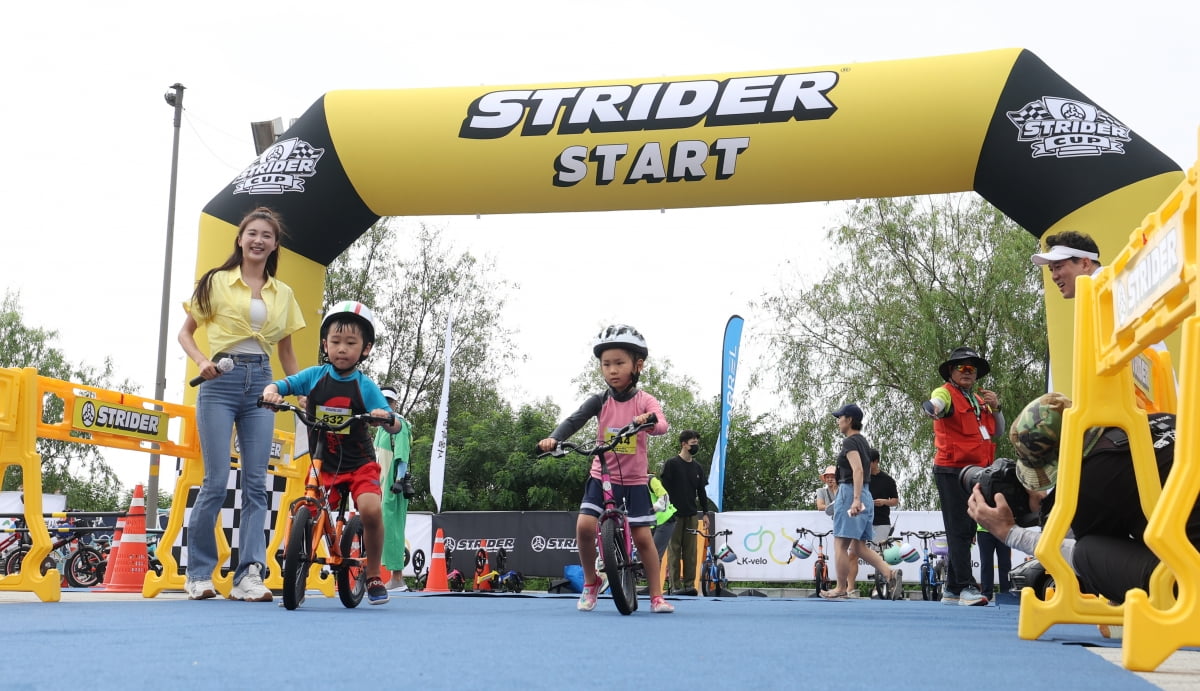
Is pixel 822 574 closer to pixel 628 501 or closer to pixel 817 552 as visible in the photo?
pixel 817 552

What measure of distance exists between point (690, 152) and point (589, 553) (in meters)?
3.82

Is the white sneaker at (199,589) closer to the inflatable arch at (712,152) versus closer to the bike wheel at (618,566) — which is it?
the bike wheel at (618,566)

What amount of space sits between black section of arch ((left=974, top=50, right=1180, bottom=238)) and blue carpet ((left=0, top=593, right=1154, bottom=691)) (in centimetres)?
→ 406

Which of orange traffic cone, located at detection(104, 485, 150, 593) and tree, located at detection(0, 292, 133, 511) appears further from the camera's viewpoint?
tree, located at detection(0, 292, 133, 511)

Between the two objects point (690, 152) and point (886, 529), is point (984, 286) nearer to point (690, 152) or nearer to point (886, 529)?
point (886, 529)

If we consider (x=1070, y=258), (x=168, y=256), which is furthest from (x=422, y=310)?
(x=1070, y=258)

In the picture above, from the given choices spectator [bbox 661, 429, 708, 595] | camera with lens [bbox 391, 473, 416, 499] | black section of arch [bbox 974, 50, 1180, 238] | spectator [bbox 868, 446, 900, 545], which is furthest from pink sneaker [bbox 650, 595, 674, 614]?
spectator [bbox 868, 446, 900, 545]

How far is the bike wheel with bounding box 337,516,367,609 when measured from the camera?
201 inches

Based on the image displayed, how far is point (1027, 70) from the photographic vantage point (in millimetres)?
7746

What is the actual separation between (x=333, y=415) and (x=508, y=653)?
2847 millimetres

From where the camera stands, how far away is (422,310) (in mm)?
34000

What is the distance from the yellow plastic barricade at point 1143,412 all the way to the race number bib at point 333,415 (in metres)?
3.34

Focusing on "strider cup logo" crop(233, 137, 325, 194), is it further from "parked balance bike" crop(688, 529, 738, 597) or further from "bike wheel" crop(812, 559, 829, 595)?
"bike wheel" crop(812, 559, 829, 595)

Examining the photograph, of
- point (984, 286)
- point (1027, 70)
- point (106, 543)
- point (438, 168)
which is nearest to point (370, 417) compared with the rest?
point (438, 168)
